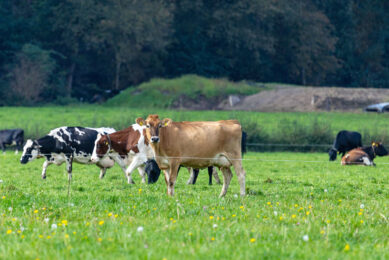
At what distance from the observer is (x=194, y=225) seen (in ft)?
28.2

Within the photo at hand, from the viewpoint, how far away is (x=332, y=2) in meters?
89.3

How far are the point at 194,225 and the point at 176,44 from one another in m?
73.2

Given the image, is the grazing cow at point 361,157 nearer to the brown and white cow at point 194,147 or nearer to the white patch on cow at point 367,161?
the white patch on cow at point 367,161

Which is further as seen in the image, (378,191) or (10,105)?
(10,105)

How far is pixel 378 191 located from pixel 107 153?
746 centimetres

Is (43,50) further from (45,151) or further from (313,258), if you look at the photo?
(313,258)

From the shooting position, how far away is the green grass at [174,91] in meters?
61.3

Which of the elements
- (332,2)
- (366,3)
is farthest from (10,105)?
(366,3)

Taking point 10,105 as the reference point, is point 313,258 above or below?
above

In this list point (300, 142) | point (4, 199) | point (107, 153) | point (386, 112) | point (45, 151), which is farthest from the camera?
point (386, 112)

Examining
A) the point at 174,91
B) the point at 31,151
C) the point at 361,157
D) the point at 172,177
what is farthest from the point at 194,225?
the point at 174,91

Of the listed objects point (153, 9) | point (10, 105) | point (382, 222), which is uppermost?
point (153, 9)

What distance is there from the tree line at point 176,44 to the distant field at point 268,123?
21341mm

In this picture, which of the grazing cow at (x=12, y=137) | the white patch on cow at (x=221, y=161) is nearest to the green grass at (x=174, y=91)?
the grazing cow at (x=12, y=137)
